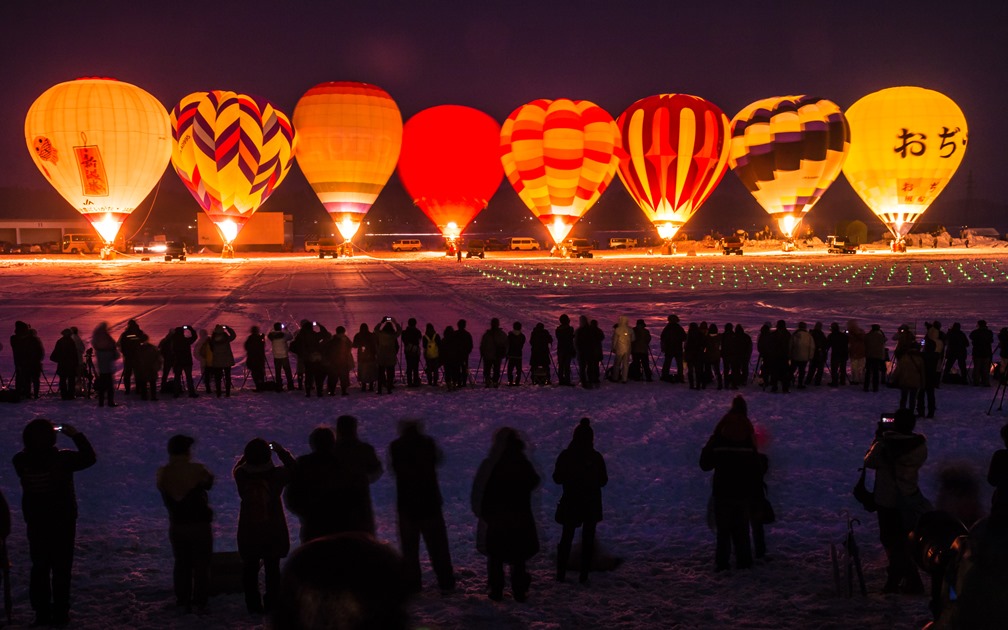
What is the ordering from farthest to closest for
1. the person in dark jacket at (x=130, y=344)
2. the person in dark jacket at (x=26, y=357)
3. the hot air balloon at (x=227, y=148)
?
1. the hot air balloon at (x=227, y=148)
2. the person in dark jacket at (x=130, y=344)
3. the person in dark jacket at (x=26, y=357)

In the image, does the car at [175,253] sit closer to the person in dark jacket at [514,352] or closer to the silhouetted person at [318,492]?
the person in dark jacket at [514,352]

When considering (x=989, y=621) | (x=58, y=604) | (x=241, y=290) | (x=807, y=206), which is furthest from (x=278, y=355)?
(x=807, y=206)

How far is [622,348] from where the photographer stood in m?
13.2

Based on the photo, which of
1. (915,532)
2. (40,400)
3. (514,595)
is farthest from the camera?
(40,400)

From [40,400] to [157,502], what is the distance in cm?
527

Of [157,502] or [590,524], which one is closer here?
[590,524]

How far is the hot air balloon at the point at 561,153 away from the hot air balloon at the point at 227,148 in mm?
11682

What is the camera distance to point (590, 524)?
19.4ft

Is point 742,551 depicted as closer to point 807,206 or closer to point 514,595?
point 514,595

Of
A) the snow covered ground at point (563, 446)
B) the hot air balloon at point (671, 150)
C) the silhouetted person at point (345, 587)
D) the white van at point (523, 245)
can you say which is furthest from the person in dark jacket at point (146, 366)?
the white van at point (523, 245)

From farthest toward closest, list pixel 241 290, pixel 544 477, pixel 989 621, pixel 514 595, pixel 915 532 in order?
1. pixel 241 290
2. pixel 544 477
3. pixel 514 595
4. pixel 915 532
5. pixel 989 621

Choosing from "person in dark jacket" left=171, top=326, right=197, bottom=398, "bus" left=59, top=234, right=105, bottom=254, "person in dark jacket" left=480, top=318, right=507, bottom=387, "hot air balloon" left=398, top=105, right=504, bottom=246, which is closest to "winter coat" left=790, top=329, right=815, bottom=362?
"person in dark jacket" left=480, top=318, right=507, bottom=387

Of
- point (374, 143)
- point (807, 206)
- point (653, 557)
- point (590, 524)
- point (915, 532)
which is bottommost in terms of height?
point (653, 557)

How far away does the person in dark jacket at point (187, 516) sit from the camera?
5238 millimetres
